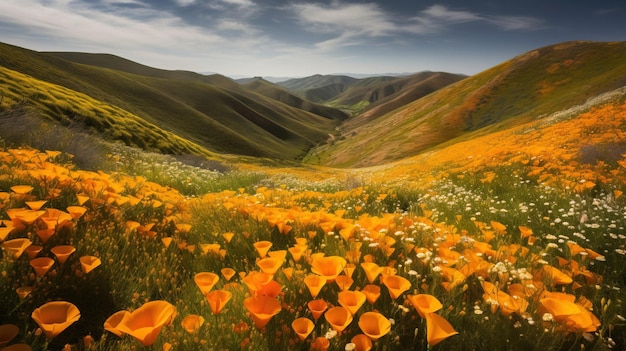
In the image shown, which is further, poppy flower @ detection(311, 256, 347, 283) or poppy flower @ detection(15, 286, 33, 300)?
poppy flower @ detection(311, 256, 347, 283)

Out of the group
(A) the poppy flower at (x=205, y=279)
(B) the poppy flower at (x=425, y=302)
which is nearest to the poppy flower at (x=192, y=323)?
(A) the poppy flower at (x=205, y=279)

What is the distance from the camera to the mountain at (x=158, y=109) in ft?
114

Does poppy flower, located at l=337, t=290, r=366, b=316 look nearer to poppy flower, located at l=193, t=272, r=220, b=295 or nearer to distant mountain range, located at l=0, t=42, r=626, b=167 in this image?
poppy flower, located at l=193, t=272, r=220, b=295

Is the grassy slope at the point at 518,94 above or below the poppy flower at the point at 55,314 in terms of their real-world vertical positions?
above

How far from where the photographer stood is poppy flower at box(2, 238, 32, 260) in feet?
7.04

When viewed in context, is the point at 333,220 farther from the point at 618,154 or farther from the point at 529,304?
the point at 618,154

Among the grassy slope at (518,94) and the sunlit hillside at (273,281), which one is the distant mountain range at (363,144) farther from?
the sunlit hillside at (273,281)

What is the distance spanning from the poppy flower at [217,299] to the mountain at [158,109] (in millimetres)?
28769

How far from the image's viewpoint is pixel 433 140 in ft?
205

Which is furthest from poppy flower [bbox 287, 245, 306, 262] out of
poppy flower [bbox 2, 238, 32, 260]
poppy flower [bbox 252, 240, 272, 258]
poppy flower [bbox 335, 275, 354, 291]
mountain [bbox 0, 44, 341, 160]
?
mountain [bbox 0, 44, 341, 160]

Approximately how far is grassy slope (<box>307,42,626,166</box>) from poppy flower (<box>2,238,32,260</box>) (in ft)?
180

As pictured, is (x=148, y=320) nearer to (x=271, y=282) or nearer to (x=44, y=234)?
(x=271, y=282)

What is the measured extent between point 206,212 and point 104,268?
218cm

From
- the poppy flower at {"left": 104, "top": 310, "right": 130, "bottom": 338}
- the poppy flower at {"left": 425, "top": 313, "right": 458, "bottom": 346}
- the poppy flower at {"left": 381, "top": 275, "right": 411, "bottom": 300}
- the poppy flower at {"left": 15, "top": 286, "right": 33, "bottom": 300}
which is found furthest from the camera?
the poppy flower at {"left": 381, "top": 275, "right": 411, "bottom": 300}
